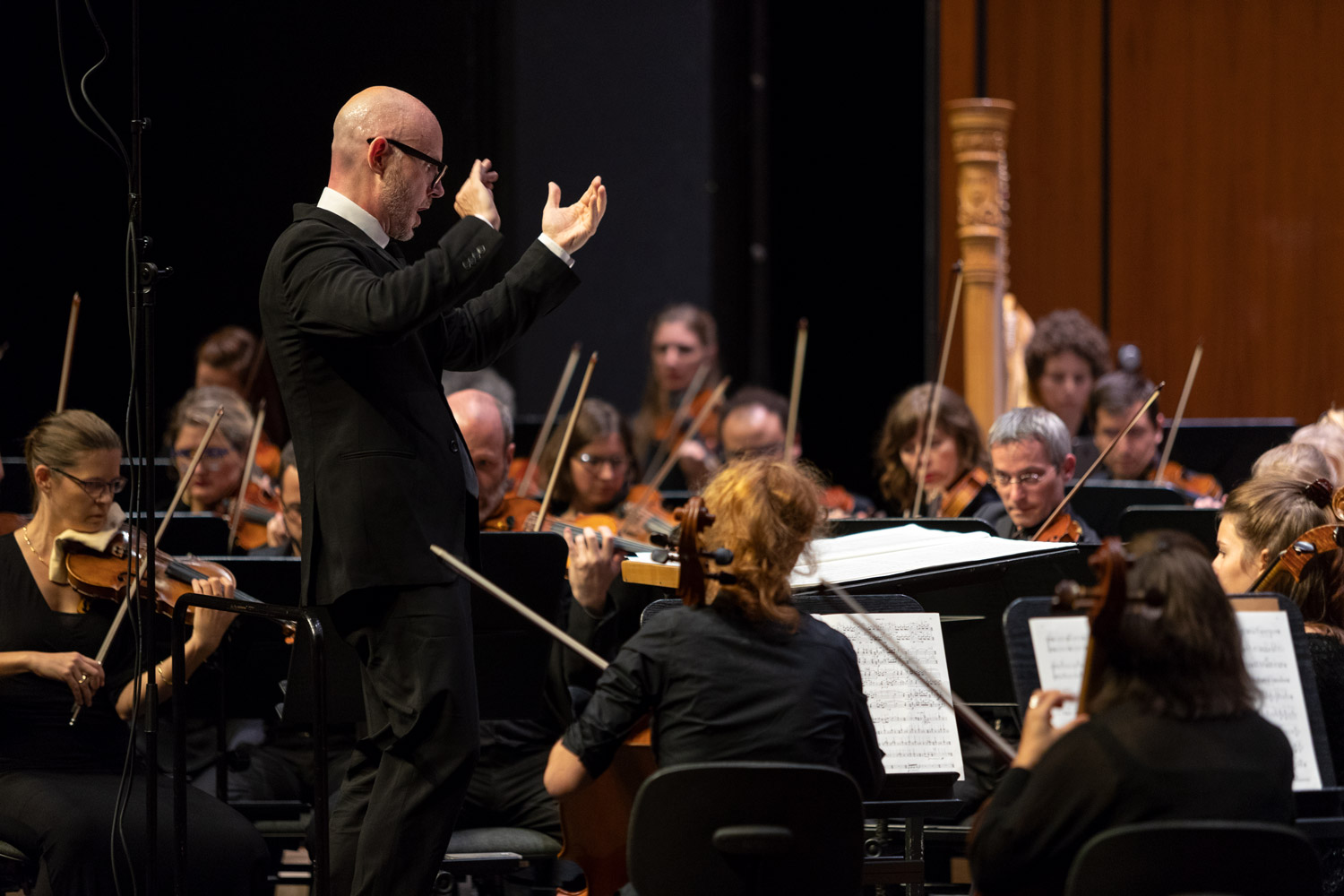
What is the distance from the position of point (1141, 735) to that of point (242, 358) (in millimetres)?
4264

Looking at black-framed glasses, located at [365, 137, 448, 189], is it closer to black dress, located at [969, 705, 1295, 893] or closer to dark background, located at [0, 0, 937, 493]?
black dress, located at [969, 705, 1295, 893]

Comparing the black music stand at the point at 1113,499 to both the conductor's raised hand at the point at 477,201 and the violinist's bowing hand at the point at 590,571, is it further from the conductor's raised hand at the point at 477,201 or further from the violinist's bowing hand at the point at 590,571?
the conductor's raised hand at the point at 477,201

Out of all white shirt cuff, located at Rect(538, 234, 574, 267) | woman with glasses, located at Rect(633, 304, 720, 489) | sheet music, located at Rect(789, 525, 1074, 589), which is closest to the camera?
white shirt cuff, located at Rect(538, 234, 574, 267)

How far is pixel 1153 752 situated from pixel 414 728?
99cm

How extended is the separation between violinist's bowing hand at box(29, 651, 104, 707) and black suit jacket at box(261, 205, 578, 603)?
2.55 ft

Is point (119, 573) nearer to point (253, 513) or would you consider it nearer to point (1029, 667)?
point (253, 513)

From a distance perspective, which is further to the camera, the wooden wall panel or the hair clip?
the wooden wall panel

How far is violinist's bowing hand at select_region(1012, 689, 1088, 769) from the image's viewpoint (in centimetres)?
186

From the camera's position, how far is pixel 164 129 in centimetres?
599

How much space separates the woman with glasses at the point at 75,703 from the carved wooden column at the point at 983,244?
10.2 feet

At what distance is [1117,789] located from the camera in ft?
5.78

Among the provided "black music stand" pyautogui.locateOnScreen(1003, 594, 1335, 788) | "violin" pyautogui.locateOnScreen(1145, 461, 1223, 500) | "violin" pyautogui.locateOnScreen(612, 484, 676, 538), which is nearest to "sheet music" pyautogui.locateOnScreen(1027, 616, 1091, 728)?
"black music stand" pyautogui.locateOnScreen(1003, 594, 1335, 788)

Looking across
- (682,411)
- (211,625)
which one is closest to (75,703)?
(211,625)

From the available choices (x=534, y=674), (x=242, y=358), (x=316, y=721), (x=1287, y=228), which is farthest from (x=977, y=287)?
(x=316, y=721)
